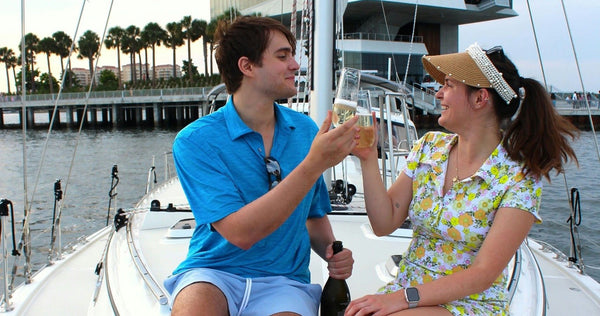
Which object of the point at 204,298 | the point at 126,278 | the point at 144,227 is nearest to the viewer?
the point at 204,298

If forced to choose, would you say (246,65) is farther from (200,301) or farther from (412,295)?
(412,295)

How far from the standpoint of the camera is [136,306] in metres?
2.66

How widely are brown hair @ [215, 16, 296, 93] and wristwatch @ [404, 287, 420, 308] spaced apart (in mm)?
1045

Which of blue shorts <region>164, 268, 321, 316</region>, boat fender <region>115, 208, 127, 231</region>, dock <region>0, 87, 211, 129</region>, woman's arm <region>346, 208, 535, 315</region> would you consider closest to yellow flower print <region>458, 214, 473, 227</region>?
woman's arm <region>346, 208, 535, 315</region>

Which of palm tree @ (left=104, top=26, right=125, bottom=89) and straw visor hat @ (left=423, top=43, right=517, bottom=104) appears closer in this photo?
straw visor hat @ (left=423, top=43, right=517, bottom=104)

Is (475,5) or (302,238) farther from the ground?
(475,5)

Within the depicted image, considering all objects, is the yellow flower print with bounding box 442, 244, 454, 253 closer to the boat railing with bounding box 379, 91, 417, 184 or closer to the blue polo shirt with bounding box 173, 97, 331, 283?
the blue polo shirt with bounding box 173, 97, 331, 283

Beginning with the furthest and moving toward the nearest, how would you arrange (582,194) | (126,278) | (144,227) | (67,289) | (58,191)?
(582,194) < (58,191) < (144,227) < (67,289) < (126,278)

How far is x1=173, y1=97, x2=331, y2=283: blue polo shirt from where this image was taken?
197cm

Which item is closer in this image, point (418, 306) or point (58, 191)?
point (418, 306)

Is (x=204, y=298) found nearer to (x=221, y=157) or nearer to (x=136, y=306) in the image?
(x=221, y=157)

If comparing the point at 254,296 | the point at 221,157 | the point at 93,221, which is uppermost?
the point at 221,157

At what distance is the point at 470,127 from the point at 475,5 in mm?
56806

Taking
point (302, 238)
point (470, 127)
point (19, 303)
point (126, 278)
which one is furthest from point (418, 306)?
point (19, 303)
